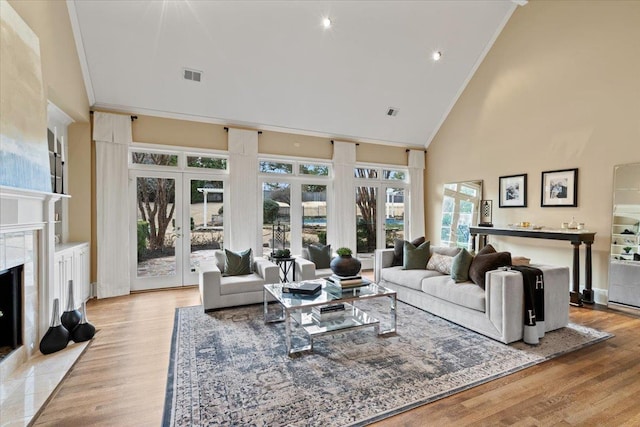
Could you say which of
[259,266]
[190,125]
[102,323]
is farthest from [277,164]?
[102,323]

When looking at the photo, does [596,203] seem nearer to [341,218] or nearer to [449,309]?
[449,309]

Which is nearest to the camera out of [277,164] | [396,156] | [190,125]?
[190,125]

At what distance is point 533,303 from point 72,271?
536cm

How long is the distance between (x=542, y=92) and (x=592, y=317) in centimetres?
360

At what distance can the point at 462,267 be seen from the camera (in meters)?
3.66

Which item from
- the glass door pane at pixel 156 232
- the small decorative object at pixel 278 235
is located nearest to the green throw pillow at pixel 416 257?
the small decorative object at pixel 278 235

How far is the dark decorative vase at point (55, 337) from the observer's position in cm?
279

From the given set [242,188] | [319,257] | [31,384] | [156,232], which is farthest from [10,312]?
[319,257]

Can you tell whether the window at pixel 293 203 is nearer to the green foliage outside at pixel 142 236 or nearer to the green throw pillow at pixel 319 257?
the green throw pillow at pixel 319 257

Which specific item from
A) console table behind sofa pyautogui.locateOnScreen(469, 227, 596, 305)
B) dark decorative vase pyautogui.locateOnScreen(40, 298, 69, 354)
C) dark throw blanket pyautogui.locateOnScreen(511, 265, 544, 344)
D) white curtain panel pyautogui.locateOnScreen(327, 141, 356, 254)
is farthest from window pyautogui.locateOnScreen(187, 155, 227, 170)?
console table behind sofa pyautogui.locateOnScreen(469, 227, 596, 305)

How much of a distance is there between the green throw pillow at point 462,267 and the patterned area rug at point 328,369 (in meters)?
0.54

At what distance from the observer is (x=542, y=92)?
5141 mm

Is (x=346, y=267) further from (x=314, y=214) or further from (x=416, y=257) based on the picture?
(x=314, y=214)

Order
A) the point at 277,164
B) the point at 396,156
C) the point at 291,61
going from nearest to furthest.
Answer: the point at 291,61 → the point at 277,164 → the point at 396,156
